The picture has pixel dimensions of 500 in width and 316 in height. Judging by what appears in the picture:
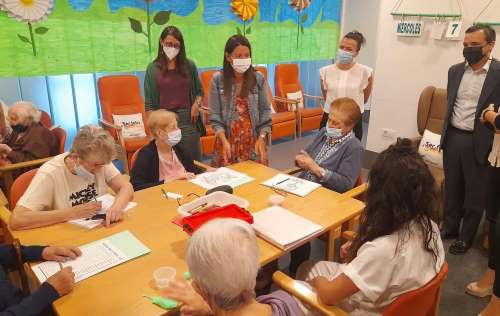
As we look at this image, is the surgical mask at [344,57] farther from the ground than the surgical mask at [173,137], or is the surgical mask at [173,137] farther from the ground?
the surgical mask at [344,57]

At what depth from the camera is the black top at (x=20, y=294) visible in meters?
1.25

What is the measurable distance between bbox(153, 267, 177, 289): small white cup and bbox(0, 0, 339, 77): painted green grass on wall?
3.15 meters

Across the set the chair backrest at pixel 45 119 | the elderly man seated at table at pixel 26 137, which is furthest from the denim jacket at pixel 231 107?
the chair backrest at pixel 45 119

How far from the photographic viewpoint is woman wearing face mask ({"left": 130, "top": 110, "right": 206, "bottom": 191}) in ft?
7.95

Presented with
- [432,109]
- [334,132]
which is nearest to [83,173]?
[334,132]

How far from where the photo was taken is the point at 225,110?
279 centimetres

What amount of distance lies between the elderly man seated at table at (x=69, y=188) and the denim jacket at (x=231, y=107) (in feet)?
3.45

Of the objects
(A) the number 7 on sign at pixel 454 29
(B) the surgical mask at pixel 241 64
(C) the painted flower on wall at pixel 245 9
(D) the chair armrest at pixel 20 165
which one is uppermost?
(C) the painted flower on wall at pixel 245 9

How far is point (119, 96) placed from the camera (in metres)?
4.27

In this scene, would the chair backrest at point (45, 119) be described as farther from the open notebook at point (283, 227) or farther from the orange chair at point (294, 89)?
the orange chair at point (294, 89)

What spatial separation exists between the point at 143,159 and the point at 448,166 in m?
2.29

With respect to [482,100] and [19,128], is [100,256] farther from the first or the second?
[482,100]

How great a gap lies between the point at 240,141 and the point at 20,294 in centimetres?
169

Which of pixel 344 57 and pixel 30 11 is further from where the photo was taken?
pixel 30 11
